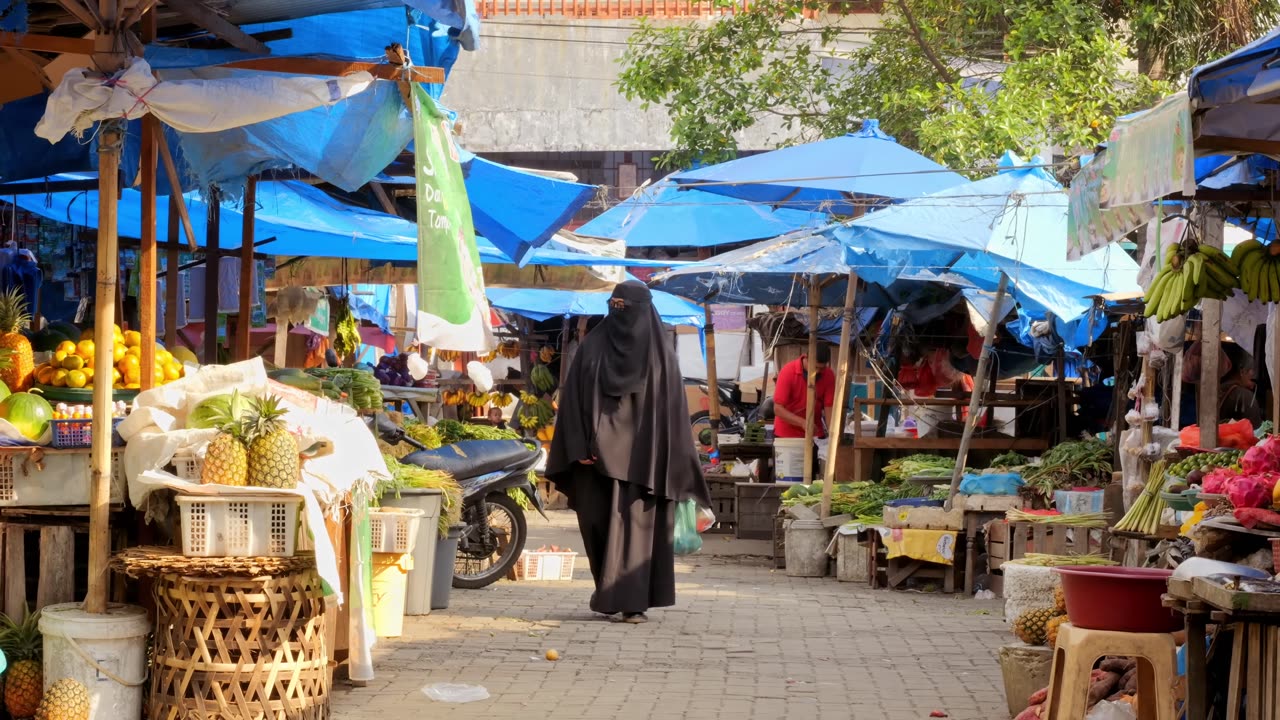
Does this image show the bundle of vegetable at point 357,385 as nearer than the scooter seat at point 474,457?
Yes

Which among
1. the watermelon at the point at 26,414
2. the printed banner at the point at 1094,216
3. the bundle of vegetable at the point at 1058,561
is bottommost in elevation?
the bundle of vegetable at the point at 1058,561

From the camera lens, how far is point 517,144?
23.6 m

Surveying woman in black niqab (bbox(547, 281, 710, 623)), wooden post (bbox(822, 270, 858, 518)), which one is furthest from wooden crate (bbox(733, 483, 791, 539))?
woman in black niqab (bbox(547, 281, 710, 623))

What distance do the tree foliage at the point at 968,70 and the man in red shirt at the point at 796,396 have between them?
8.33 ft

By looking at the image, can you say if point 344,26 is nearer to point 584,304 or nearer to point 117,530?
point 117,530

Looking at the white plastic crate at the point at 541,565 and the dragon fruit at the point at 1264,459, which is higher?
the dragon fruit at the point at 1264,459

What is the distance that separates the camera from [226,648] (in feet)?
18.1

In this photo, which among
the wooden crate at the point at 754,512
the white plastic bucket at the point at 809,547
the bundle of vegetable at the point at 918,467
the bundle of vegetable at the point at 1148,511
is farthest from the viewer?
the wooden crate at the point at 754,512

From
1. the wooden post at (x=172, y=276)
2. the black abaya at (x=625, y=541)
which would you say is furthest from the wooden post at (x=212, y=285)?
the black abaya at (x=625, y=541)

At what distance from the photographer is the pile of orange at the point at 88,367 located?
21.5 ft

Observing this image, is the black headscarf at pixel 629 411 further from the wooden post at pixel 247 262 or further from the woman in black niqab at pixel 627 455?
the wooden post at pixel 247 262

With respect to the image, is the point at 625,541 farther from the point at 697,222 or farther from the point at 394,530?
the point at 697,222

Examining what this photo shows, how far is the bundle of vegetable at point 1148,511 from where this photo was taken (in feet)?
24.8

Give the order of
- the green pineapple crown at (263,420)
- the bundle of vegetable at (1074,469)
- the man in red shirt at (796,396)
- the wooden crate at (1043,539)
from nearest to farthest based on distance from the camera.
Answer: the green pineapple crown at (263,420), the wooden crate at (1043,539), the bundle of vegetable at (1074,469), the man in red shirt at (796,396)
